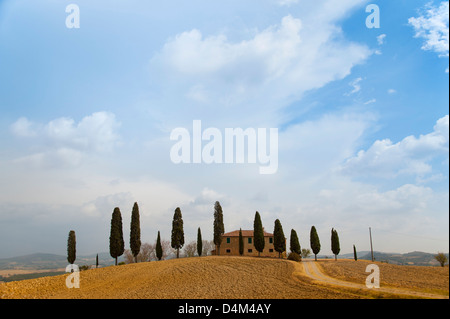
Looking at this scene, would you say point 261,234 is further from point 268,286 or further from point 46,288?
point 46,288

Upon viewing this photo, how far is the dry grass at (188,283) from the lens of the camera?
24.6 metres

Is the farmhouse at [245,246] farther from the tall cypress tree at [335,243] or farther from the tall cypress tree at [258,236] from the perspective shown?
the tall cypress tree at [335,243]

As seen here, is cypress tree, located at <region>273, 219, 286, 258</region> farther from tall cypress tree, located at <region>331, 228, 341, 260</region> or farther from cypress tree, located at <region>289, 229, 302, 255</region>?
tall cypress tree, located at <region>331, 228, 341, 260</region>

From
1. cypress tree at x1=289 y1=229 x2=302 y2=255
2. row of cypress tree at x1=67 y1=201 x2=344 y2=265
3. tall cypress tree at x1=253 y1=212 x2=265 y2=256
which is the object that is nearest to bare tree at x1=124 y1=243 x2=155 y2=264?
row of cypress tree at x1=67 y1=201 x2=344 y2=265

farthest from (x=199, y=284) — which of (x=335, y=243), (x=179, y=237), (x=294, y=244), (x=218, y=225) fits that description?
(x=335, y=243)

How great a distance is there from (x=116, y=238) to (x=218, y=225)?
20.4 meters

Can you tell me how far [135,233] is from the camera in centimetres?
5219

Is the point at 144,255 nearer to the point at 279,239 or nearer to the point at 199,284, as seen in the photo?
the point at 279,239

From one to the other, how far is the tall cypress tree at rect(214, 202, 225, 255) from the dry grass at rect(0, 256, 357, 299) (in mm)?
17391

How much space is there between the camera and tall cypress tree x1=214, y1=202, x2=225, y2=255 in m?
60.5

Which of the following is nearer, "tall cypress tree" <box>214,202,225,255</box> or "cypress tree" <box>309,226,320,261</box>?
Result: "cypress tree" <box>309,226,320,261</box>

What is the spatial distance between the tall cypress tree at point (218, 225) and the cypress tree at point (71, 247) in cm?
2620

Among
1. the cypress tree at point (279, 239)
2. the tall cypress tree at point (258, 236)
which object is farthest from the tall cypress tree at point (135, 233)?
the cypress tree at point (279, 239)
